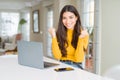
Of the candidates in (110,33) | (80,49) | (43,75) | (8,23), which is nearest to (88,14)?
(110,33)

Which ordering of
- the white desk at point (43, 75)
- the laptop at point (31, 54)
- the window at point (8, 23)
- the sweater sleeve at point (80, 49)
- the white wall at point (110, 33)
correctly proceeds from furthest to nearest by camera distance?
the window at point (8, 23)
the white wall at point (110, 33)
the sweater sleeve at point (80, 49)
the laptop at point (31, 54)
the white desk at point (43, 75)

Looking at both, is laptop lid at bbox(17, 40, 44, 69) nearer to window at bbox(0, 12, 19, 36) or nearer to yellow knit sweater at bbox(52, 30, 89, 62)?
yellow knit sweater at bbox(52, 30, 89, 62)

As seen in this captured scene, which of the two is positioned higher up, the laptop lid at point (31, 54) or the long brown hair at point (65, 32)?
the long brown hair at point (65, 32)

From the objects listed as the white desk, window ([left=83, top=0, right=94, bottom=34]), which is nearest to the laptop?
the white desk

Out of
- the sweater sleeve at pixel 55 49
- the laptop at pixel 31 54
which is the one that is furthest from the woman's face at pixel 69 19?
the laptop at pixel 31 54

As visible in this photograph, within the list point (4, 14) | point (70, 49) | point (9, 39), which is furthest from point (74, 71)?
point (4, 14)

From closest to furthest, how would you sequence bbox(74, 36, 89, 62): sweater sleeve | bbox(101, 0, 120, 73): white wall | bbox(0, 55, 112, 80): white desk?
bbox(0, 55, 112, 80): white desk < bbox(74, 36, 89, 62): sweater sleeve < bbox(101, 0, 120, 73): white wall

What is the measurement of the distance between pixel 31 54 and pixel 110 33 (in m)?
2.52

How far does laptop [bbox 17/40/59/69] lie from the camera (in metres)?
1.71

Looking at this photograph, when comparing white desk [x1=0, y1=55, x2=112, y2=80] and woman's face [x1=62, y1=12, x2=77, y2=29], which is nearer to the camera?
white desk [x1=0, y1=55, x2=112, y2=80]

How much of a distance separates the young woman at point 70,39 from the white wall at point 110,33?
196 centimetres

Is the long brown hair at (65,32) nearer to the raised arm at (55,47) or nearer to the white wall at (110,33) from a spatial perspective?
the raised arm at (55,47)

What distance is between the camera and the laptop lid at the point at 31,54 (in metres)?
1.72

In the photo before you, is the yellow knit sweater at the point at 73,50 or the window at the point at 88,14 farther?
the window at the point at 88,14
